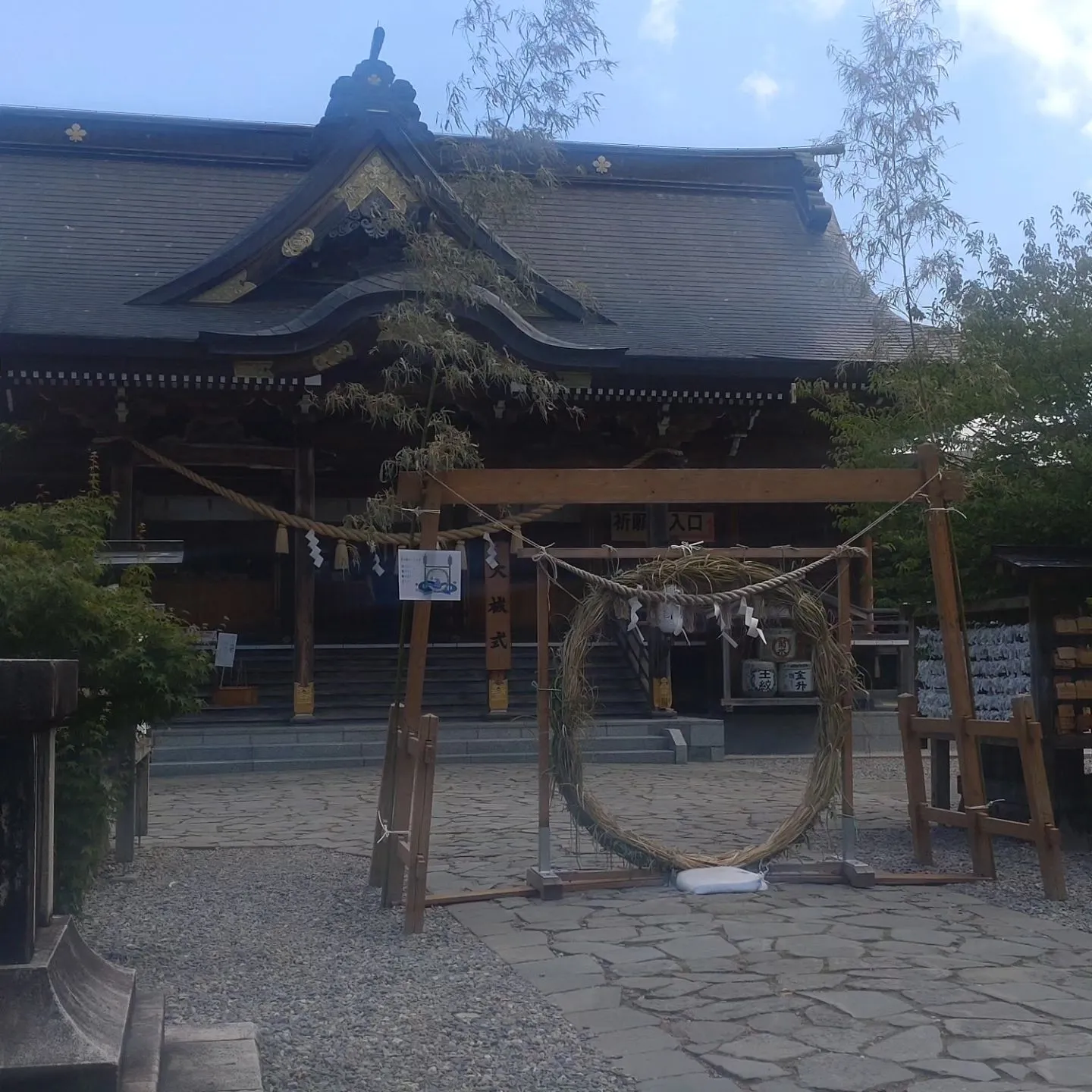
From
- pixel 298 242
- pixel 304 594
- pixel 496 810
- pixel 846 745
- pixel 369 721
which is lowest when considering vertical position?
pixel 496 810

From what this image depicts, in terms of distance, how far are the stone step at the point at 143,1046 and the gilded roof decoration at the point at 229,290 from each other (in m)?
12.6

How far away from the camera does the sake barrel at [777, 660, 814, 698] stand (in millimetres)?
15242

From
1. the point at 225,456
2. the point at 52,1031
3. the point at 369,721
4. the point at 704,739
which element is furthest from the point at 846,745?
the point at 225,456

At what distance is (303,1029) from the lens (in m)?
4.45

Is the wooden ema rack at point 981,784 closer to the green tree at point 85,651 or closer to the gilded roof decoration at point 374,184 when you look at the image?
the green tree at point 85,651

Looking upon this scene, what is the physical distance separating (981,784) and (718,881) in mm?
1633

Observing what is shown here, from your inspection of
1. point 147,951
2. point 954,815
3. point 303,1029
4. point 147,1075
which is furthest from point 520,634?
point 147,1075

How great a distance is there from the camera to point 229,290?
51.6 feet

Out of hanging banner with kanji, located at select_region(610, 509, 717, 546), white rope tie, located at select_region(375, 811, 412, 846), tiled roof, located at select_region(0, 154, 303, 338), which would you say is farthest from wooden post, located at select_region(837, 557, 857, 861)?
tiled roof, located at select_region(0, 154, 303, 338)

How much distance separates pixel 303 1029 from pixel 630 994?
1.24 m

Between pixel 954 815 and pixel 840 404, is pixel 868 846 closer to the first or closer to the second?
pixel 954 815

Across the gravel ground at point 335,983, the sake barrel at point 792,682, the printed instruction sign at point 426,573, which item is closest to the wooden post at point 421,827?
the gravel ground at point 335,983

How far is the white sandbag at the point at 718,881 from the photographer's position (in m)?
6.43

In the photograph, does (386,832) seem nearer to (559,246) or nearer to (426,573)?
(426,573)
